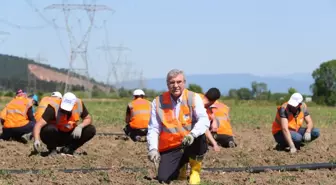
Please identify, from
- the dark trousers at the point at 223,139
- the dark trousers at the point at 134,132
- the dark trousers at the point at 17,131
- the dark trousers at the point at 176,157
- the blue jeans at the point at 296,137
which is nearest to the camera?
the dark trousers at the point at 176,157

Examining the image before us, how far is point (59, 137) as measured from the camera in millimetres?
10359

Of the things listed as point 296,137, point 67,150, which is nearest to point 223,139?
point 296,137

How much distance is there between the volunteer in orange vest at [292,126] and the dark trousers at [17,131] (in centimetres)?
467

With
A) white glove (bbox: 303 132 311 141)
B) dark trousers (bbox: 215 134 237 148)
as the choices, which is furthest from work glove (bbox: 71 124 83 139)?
white glove (bbox: 303 132 311 141)

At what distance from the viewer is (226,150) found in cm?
1212

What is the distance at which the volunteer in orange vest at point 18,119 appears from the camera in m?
13.3

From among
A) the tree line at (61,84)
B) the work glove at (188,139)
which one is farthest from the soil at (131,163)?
the tree line at (61,84)

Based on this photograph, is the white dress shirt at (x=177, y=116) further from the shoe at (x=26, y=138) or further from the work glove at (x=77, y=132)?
the shoe at (x=26, y=138)

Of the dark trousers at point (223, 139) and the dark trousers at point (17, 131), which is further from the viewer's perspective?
the dark trousers at point (17, 131)

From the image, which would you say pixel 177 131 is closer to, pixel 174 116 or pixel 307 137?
pixel 174 116

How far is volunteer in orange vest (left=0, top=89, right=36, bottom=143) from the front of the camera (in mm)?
13328

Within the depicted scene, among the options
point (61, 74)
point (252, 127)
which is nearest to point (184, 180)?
point (252, 127)

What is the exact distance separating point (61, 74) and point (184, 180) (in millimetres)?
110250

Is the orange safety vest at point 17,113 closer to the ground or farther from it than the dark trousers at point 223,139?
farther from it
